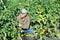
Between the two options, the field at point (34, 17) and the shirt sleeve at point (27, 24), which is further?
the shirt sleeve at point (27, 24)

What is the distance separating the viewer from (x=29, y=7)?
663 centimetres

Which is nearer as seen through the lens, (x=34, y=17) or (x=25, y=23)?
(x=25, y=23)

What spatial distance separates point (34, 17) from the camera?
6.54m

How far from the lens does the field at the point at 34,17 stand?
18.2 feet

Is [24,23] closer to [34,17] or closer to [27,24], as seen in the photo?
[27,24]

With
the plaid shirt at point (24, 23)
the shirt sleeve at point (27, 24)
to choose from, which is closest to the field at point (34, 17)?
the plaid shirt at point (24, 23)

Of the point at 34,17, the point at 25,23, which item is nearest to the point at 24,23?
the point at 25,23

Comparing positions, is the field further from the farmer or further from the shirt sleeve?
the shirt sleeve

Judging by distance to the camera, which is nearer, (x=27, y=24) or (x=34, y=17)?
(x=27, y=24)

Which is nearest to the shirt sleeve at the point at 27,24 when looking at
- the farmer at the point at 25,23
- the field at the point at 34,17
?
the farmer at the point at 25,23

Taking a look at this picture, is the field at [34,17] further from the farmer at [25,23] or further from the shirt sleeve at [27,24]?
the shirt sleeve at [27,24]

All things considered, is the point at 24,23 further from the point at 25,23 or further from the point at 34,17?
the point at 34,17

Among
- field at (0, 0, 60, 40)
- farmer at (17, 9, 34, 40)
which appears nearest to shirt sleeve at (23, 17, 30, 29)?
farmer at (17, 9, 34, 40)

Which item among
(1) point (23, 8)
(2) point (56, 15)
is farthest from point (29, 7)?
(2) point (56, 15)
